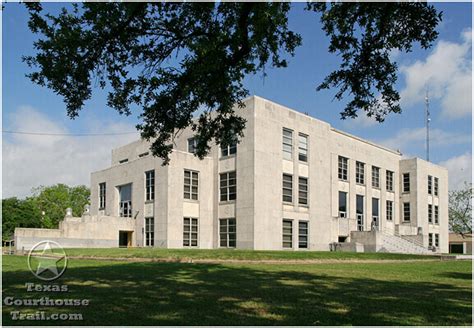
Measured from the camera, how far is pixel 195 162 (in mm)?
41656

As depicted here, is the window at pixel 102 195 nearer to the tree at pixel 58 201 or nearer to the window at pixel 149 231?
the window at pixel 149 231

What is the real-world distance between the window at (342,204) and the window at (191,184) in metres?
15.9

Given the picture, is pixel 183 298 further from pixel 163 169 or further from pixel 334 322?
pixel 163 169

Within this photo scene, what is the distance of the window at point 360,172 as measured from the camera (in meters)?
51.3

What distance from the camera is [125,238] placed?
4484 centimetres

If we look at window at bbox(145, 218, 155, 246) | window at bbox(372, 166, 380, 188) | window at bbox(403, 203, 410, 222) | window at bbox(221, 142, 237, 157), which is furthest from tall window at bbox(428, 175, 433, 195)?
window at bbox(145, 218, 155, 246)

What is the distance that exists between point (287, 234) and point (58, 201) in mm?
71266

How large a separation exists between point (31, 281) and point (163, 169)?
2911 cm

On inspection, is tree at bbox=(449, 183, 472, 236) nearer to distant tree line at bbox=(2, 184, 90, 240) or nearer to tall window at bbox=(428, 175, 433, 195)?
tall window at bbox=(428, 175, 433, 195)

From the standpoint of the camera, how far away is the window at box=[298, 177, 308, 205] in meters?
42.8

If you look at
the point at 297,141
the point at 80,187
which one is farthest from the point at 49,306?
the point at 80,187

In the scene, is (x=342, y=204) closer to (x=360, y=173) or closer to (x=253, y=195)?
(x=360, y=173)

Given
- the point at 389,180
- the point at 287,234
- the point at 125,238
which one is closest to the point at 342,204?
the point at 287,234

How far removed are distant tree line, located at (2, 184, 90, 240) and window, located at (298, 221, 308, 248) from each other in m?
59.1
